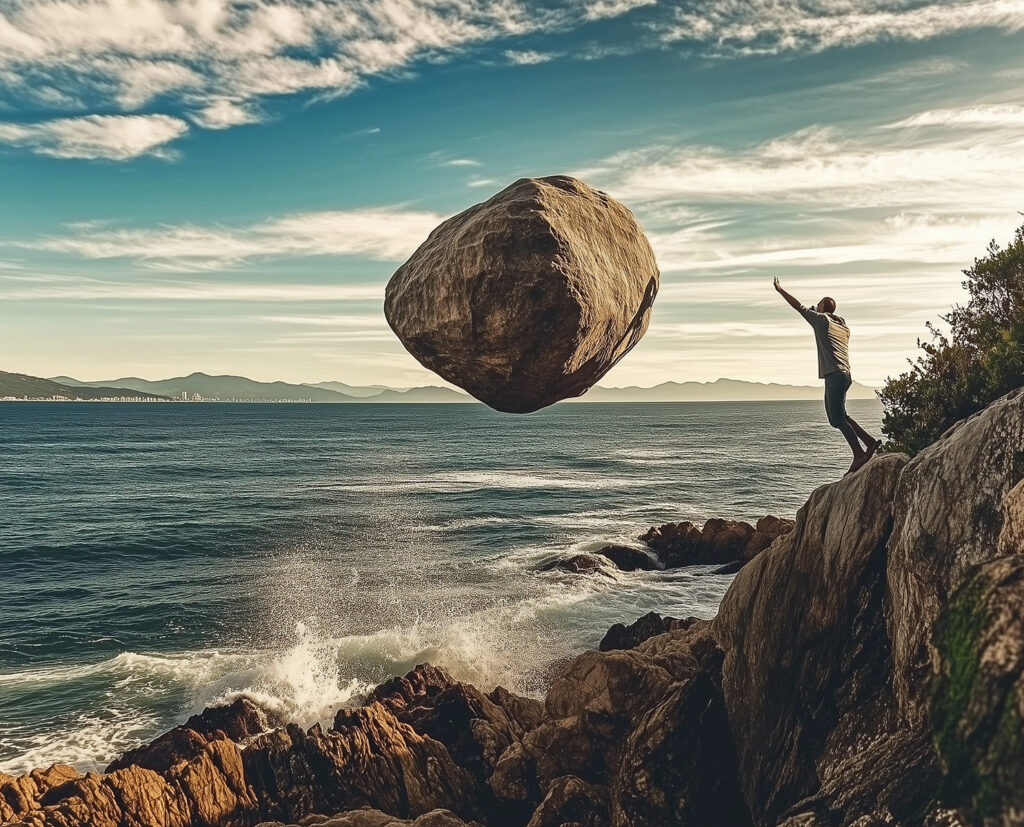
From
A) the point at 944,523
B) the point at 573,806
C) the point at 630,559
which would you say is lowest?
the point at 630,559

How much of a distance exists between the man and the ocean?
15958 millimetres

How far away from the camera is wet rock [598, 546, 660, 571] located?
130 feet

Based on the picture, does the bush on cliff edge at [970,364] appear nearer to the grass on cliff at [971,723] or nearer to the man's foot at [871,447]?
the man's foot at [871,447]

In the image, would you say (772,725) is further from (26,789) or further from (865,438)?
(26,789)

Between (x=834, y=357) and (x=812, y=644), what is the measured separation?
5.18 metres

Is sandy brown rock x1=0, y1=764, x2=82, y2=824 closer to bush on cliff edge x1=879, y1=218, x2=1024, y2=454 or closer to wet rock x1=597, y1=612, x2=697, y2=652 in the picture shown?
wet rock x1=597, y1=612, x2=697, y2=652

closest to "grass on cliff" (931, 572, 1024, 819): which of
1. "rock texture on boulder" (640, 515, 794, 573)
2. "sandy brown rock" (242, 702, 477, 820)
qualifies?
"sandy brown rock" (242, 702, 477, 820)

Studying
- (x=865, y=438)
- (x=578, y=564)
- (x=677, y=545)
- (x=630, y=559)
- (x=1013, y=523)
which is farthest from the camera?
(x=677, y=545)

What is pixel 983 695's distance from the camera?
4449 millimetres

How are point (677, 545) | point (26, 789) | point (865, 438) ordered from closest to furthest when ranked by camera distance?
point (865, 438), point (26, 789), point (677, 545)

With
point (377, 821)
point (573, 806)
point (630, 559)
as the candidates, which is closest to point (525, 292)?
point (573, 806)

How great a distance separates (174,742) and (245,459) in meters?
87.1

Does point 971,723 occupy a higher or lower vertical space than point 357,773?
higher

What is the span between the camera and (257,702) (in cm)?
2416
